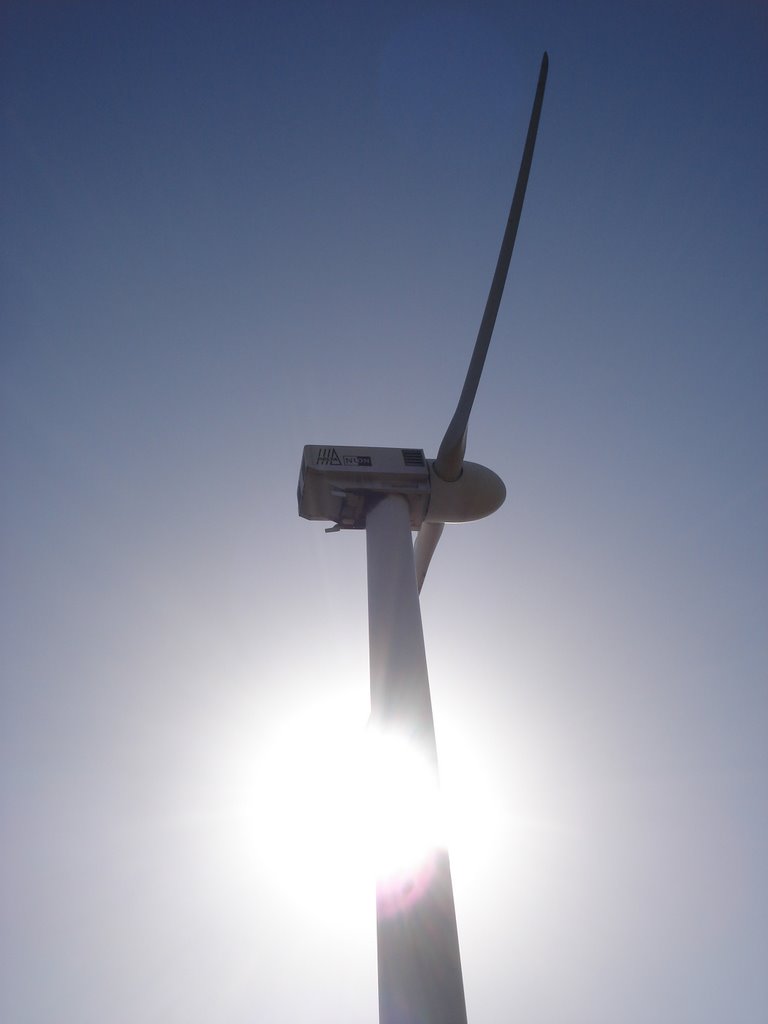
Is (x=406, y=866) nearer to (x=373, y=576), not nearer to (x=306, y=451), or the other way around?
(x=373, y=576)

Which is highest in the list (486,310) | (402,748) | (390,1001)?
(486,310)

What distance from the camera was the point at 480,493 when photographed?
35.4 ft

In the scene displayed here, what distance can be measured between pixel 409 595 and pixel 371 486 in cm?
242

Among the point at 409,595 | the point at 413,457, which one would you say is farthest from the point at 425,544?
the point at 409,595

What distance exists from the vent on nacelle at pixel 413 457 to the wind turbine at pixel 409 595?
0.02 metres

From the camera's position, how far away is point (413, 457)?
10453mm

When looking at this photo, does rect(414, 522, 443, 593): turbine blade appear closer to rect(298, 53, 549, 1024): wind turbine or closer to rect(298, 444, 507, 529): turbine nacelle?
rect(298, 53, 549, 1024): wind turbine

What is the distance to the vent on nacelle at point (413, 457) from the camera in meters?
10.3

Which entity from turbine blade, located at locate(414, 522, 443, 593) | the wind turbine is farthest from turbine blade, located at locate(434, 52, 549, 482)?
turbine blade, located at locate(414, 522, 443, 593)

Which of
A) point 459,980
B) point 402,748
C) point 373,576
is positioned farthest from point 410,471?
point 459,980

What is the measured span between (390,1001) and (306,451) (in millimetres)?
7083

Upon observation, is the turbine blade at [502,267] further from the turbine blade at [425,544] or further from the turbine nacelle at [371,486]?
the turbine blade at [425,544]

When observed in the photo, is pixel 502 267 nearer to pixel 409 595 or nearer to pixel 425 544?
pixel 425 544

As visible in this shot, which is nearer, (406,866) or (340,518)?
(406,866)
